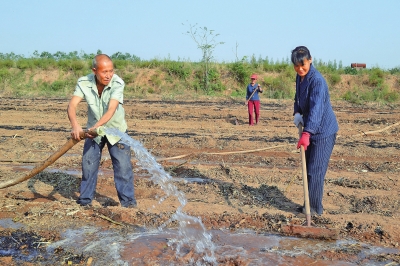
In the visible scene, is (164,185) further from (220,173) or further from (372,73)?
(372,73)

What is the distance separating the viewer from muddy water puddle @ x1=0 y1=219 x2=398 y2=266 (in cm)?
375

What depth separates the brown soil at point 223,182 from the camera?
15.3 ft

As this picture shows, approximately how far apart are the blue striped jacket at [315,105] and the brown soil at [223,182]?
929mm

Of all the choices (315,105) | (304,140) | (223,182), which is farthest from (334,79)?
(304,140)

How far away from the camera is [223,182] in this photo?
6.41m

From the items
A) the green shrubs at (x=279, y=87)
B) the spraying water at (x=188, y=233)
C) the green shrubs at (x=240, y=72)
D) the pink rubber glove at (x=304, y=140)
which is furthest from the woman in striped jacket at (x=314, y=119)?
the green shrubs at (x=240, y=72)

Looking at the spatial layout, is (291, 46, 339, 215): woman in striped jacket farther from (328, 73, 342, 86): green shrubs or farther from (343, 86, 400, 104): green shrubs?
(328, 73, 342, 86): green shrubs

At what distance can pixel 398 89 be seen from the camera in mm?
24422

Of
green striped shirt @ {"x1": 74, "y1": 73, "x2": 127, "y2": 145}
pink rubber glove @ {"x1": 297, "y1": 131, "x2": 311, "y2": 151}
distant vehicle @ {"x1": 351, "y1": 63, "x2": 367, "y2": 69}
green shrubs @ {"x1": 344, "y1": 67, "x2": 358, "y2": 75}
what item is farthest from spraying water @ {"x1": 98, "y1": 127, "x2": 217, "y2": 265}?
distant vehicle @ {"x1": 351, "y1": 63, "x2": 367, "y2": 69}

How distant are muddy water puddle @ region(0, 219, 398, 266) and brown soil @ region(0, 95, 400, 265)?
186mm

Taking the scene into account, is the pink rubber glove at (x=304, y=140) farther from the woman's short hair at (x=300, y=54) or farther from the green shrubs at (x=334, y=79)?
the green shrubs at (x=334, y=79)

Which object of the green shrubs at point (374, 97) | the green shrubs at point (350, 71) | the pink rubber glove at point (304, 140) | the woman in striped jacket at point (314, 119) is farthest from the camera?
the green shrubs at point (350, 71)

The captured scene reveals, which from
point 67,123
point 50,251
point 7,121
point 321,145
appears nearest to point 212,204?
point 321,145

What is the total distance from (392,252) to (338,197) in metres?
1.77
